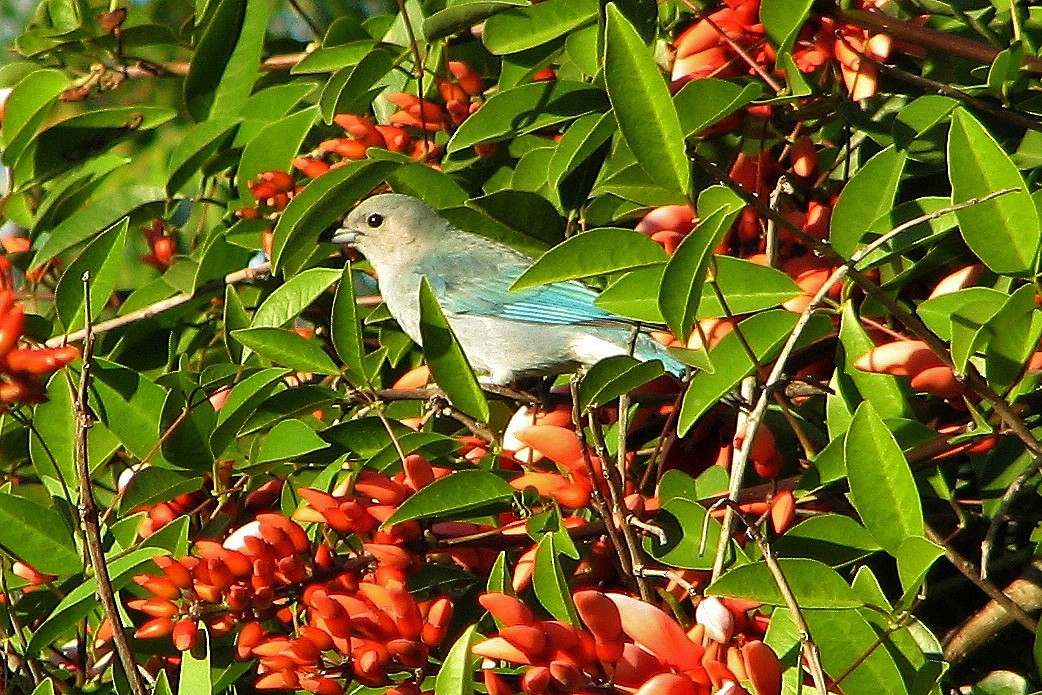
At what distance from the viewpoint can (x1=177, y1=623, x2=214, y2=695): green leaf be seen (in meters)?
2.24

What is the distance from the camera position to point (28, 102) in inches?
140

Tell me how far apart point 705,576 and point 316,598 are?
67cm

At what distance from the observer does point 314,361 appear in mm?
2793

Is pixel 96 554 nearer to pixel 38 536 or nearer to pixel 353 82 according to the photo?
pixel 38 536

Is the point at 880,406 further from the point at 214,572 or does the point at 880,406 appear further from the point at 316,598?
the point at 214,572

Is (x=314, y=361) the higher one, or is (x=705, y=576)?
(x=314, y=361)

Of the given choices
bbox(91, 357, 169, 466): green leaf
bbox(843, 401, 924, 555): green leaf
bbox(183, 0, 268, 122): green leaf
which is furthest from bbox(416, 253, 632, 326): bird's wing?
bbox(843, 401, 924, 555): green leaf

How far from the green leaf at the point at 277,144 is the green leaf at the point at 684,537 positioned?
63.1 inches

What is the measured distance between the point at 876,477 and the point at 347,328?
116 cm

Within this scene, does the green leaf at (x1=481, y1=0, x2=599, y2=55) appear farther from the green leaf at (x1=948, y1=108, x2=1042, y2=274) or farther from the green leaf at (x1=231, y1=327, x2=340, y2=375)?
the green leaf at (x1=948, y1=108, x2=1042, y2=274)

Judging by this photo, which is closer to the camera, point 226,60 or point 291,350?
point 291,350

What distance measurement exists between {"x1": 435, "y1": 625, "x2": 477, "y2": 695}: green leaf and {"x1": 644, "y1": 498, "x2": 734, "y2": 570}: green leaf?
470 mm

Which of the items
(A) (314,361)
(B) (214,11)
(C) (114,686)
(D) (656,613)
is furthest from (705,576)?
(B) (214,11)

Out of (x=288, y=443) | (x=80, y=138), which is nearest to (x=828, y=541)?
(x=288, y=443)
